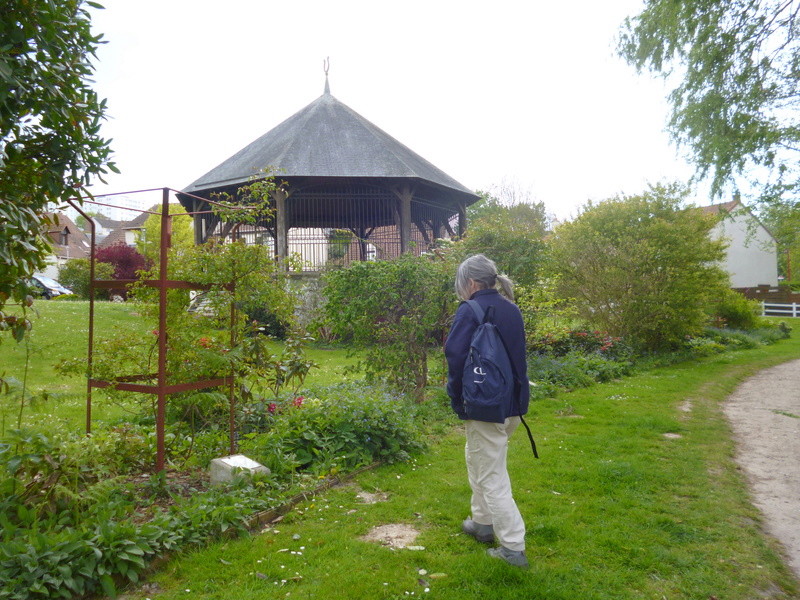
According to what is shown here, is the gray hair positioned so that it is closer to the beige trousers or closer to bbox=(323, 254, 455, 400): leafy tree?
the beige trousers

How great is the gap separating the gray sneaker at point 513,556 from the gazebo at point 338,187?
1218cm

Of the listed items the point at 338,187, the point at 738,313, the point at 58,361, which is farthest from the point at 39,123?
the point at 738,313

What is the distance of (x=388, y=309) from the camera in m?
7.79

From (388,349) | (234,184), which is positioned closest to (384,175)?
(234,184)

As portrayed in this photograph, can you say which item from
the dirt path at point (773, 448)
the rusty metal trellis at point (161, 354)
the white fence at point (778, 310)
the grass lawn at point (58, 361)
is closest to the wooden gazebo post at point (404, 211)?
the grass lawn at point (58, 361)

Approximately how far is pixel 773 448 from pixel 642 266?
807 centimetres

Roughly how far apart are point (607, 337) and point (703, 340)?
436 centimetres

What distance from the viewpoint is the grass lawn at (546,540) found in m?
3.20

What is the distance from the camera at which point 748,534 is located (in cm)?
398

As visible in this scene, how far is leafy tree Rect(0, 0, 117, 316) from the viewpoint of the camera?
2.87 metres

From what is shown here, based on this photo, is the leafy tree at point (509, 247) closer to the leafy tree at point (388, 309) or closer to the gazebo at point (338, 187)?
the leafy tree at point (388, 309)

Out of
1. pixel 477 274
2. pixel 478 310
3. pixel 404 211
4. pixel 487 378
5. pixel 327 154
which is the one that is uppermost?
pixel 327 154

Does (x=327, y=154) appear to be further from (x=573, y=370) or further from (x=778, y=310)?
(x=778, y=310)

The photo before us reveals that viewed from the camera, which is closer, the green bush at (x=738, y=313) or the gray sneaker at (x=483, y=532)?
the gray sneaker at (x=483, y=532)
